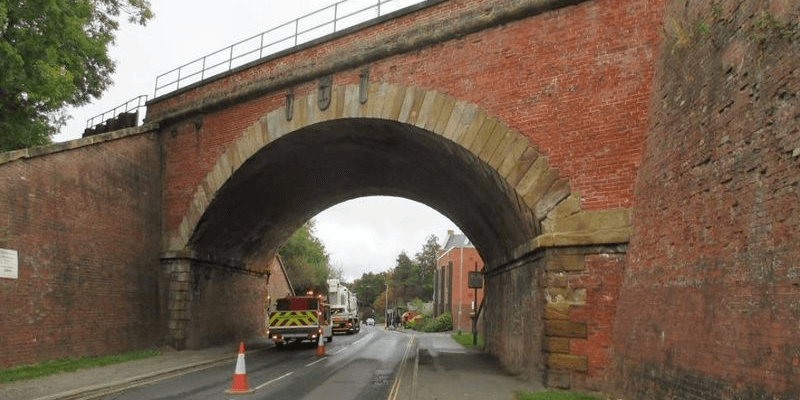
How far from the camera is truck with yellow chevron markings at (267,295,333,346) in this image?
75.1 ft

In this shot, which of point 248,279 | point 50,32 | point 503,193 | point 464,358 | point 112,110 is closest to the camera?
point 503,193

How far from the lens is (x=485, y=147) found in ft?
40.7

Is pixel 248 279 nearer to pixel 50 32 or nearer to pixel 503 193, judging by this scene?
pixel 50 32

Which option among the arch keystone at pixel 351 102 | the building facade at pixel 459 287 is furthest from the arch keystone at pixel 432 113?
the building facade at pixel 459 287

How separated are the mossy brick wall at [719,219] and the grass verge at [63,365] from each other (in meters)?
11.3

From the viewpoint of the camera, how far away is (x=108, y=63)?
19.4 m

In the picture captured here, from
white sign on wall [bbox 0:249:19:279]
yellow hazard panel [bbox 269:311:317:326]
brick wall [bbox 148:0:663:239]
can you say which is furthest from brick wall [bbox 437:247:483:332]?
white sign on wall [bbox 0:249:19:279]

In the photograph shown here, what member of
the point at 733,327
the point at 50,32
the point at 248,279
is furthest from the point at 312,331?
the point at 733,327

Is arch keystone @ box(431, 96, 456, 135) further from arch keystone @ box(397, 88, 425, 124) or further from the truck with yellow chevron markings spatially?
the truck with yellow chevron markings

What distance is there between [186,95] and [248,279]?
8336 millimetres

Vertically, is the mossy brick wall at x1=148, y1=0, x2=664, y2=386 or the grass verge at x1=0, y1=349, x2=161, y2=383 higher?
the mossy brick wall at x1=148, y1=0, x2=664, y2=386

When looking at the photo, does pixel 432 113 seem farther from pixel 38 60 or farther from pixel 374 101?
pixel 38 60

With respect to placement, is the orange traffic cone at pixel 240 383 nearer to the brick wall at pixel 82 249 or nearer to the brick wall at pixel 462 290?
the brick wall at pixel 82 249

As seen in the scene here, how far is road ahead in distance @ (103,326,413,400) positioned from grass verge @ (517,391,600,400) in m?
2.49
